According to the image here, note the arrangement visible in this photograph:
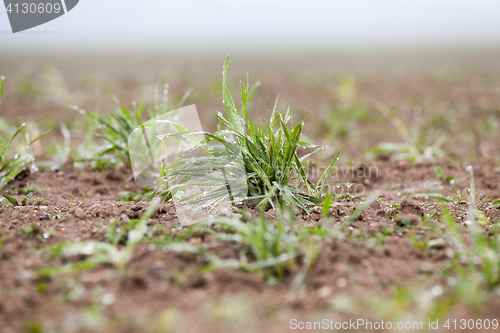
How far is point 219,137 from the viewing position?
6.06ft

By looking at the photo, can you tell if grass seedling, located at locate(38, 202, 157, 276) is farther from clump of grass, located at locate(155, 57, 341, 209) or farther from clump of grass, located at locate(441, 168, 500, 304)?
clump of grass, located at locate(441, 168, 500, 304)

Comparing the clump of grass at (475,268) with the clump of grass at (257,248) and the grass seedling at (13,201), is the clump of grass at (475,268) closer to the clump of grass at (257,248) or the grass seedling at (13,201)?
the clump of grass at (257,248)

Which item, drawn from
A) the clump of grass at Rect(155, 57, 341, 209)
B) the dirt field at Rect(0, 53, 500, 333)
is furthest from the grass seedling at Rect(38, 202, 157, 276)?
the clump of grass at Rect(155, 57, 341, 209)

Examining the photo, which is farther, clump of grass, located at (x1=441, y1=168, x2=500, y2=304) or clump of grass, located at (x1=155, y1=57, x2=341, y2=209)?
clump of grass, located at (x1=155, y1=57, x2=341, y2=209)

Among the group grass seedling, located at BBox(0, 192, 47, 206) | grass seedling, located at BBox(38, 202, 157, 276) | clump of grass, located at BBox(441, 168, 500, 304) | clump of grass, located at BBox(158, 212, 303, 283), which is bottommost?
clump of grass, located at BBox(441, 168, 500, 304)

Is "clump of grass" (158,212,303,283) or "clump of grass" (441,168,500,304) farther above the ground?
"clump of grass" (158,212,303,283)

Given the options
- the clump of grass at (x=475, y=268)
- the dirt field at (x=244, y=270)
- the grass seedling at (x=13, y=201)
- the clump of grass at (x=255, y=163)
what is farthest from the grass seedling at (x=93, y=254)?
the clump of grass at (x=475, y=268)

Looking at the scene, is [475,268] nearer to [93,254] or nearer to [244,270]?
[244,270]

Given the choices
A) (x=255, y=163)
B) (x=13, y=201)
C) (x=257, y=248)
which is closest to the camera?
(x=257, y=248)

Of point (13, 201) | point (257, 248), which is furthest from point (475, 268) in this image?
point (13, 201)

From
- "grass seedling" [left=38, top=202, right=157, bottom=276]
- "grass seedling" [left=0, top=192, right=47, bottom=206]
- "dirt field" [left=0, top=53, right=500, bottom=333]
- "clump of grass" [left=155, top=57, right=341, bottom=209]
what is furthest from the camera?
"grass seedling" [left=0, top=192, right=47, bottom=206]

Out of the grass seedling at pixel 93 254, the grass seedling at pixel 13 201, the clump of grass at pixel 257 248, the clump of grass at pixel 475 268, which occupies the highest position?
the grass seedling at pixel 13 201

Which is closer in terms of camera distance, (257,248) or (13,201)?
(257,248)

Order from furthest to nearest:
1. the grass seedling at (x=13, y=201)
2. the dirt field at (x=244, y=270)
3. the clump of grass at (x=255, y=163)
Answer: the grass seedling at (x=13, y=201) → the clump of grass at (x=255, y=163) → the dirt field at (x=244, y=270)
